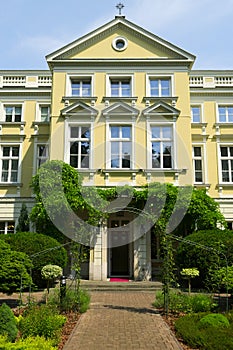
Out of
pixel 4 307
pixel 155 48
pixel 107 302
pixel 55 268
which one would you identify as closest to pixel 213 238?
pixel 107 302

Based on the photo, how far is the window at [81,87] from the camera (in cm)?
1836

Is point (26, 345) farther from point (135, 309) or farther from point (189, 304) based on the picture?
point (189, 304)

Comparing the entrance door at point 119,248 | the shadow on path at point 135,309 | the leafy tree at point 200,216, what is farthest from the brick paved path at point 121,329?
the entrance door at point 119,248

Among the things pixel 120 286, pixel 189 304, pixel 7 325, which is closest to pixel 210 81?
pixel 120 286

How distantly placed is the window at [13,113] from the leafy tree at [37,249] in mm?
8174

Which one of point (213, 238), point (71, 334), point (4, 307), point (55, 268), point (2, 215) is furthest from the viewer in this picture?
point (2, 215)

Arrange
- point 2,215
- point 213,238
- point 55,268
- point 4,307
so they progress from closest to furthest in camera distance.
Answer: point 4,307
point 55,268
point 213,238
point 2,215

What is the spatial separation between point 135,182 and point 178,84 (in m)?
5.52

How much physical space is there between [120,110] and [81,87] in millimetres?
2577

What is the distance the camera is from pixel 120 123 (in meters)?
17.4

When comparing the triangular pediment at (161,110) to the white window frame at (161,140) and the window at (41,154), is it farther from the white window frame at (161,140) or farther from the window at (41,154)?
the window at (41,154)

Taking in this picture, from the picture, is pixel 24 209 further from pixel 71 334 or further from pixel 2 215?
pixel 71 334

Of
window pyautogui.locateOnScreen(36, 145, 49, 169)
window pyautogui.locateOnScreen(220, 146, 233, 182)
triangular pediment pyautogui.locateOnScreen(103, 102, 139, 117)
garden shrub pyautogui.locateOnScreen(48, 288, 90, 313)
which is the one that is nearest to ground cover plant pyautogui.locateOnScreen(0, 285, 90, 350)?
garden shrub pyautogui.locateOnScreen(48, 288, 90, 313)

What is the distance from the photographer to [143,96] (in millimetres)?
17922
